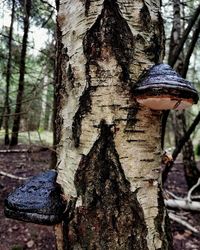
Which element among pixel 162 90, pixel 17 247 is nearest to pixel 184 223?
pixel 17 247

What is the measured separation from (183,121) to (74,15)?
17.1 feet

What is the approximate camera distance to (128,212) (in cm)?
105

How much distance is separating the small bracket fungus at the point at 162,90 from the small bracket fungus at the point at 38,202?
0.47 metres

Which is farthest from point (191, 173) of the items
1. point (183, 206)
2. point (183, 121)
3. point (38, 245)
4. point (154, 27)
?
point (154, 27)

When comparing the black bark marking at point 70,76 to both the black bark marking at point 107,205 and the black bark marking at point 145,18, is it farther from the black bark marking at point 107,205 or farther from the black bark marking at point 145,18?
the black bark marking at point 145,18

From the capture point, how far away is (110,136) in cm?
106

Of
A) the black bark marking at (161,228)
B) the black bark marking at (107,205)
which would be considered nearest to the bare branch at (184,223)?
the black bark marking at (161,228)

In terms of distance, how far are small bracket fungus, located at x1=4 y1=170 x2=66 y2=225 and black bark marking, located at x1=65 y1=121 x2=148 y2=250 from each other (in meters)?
0.11

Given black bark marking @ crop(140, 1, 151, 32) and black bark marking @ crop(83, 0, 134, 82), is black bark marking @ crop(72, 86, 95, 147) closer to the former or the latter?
black bark marking @ crop(83, 0, 134, 82)

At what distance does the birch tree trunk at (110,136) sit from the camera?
1053 millimetres

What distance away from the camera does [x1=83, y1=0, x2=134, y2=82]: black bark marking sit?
1.08m

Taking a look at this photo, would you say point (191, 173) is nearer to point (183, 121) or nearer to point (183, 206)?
point (183, 121)

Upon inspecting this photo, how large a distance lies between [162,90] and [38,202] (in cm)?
61

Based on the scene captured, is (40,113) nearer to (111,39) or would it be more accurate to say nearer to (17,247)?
(17,247)
